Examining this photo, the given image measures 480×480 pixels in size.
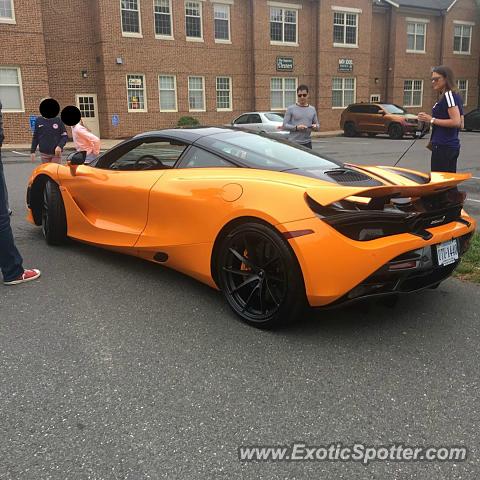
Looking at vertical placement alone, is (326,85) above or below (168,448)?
above

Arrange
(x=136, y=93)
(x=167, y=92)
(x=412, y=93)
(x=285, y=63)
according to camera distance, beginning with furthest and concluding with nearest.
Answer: (x=412, y=93)
(x=285, y=63)
(x=167, y=92)
(x=136, y=93)

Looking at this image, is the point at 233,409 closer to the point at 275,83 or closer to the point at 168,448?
the point at 168,448

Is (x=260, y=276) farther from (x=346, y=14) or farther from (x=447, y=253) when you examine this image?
(x=346, y=14)

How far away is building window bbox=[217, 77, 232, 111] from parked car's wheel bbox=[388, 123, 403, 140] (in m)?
8.68

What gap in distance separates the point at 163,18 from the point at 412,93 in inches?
721

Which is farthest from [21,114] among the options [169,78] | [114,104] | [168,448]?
[168,448]

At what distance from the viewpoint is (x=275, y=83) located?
30.2m

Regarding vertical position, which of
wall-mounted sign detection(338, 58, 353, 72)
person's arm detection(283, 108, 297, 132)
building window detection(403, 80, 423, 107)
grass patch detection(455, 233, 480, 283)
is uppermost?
wall-mounted sign detection(338, 58, 353, 72)

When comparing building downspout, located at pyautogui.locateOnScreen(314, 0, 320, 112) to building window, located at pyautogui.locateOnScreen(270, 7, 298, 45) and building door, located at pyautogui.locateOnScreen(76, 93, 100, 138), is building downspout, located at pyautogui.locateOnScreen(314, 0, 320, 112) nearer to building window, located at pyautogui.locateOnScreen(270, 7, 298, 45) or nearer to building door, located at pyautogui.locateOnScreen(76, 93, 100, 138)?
building window, located at pyautogui.locateOnScreen(270, 7, 298, 45)

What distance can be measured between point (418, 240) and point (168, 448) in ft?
6.22

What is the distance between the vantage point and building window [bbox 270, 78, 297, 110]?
30250 mm

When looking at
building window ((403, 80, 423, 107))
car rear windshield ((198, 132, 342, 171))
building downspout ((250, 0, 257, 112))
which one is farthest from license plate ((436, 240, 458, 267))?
building window ((403, 80, 423, 107))

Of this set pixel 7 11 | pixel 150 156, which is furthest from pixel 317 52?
pixel 150 156

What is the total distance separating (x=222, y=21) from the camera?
2783 cm
